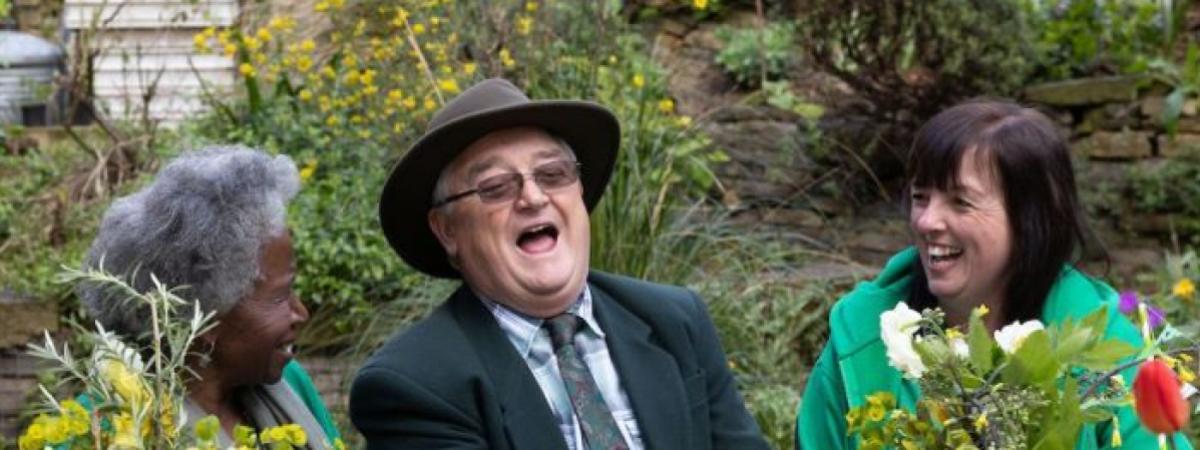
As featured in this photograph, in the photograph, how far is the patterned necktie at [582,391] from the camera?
3.55m

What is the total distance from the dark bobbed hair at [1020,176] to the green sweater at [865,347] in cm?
6

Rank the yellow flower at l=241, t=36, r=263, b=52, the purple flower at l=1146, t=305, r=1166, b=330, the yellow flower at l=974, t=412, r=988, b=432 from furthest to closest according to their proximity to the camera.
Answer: the yellow flower at l=241, t=36, r=263, b=52
the purple flower at l=1146, t=305, r=1166, b=330
the yellow flower at l=974, t=412, r=988, b=432

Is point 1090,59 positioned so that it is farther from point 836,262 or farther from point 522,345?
point 522,345

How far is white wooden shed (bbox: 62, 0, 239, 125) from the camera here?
9.15 m

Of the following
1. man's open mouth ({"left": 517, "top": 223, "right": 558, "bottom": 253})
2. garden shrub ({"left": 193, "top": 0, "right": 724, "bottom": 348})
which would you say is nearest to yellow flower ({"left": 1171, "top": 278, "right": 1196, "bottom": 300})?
garden shrub ({"left": 193, "top": 0, "right": 724, "bottom": 348})

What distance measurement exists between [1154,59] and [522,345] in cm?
562

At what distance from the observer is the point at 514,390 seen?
355 cm

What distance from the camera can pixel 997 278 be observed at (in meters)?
3.99

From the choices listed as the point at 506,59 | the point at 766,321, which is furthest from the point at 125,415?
the point at 506,59

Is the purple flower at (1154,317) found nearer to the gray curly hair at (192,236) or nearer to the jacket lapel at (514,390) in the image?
the jacket lapel at (514,390)

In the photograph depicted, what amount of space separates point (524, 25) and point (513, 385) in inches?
163

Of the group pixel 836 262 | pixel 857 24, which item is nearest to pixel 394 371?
pixel 836 262

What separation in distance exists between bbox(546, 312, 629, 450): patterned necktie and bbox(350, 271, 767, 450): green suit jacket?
5 centimetres

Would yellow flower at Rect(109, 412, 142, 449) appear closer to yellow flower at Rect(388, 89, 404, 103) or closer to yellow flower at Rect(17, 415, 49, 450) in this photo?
yellow flower at Rect(17, 415, 49, 450)
